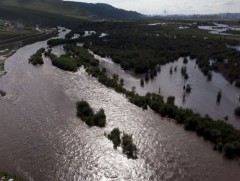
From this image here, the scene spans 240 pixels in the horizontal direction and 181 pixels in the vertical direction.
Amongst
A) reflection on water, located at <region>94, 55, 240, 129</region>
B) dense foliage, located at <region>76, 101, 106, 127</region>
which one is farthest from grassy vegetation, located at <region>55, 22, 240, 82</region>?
dense foliage, located at <region>76, 101, 106, 127</region>

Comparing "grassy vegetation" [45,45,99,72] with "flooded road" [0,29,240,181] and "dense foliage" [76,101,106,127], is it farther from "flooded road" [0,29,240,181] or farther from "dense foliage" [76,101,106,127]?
"dense foliage" [76,101,106,127]

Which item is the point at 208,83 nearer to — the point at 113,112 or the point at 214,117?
the point at 214,117

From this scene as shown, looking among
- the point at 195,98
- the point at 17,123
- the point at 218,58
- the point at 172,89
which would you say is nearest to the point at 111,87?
the point at 172,89

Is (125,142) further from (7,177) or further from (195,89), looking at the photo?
(195,89)

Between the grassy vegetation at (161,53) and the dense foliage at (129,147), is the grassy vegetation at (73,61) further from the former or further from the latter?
the dense foliage at (129,147)

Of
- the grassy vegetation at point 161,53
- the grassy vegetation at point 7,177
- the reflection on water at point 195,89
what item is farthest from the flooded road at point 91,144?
the grassy vegetation at point 161,53
